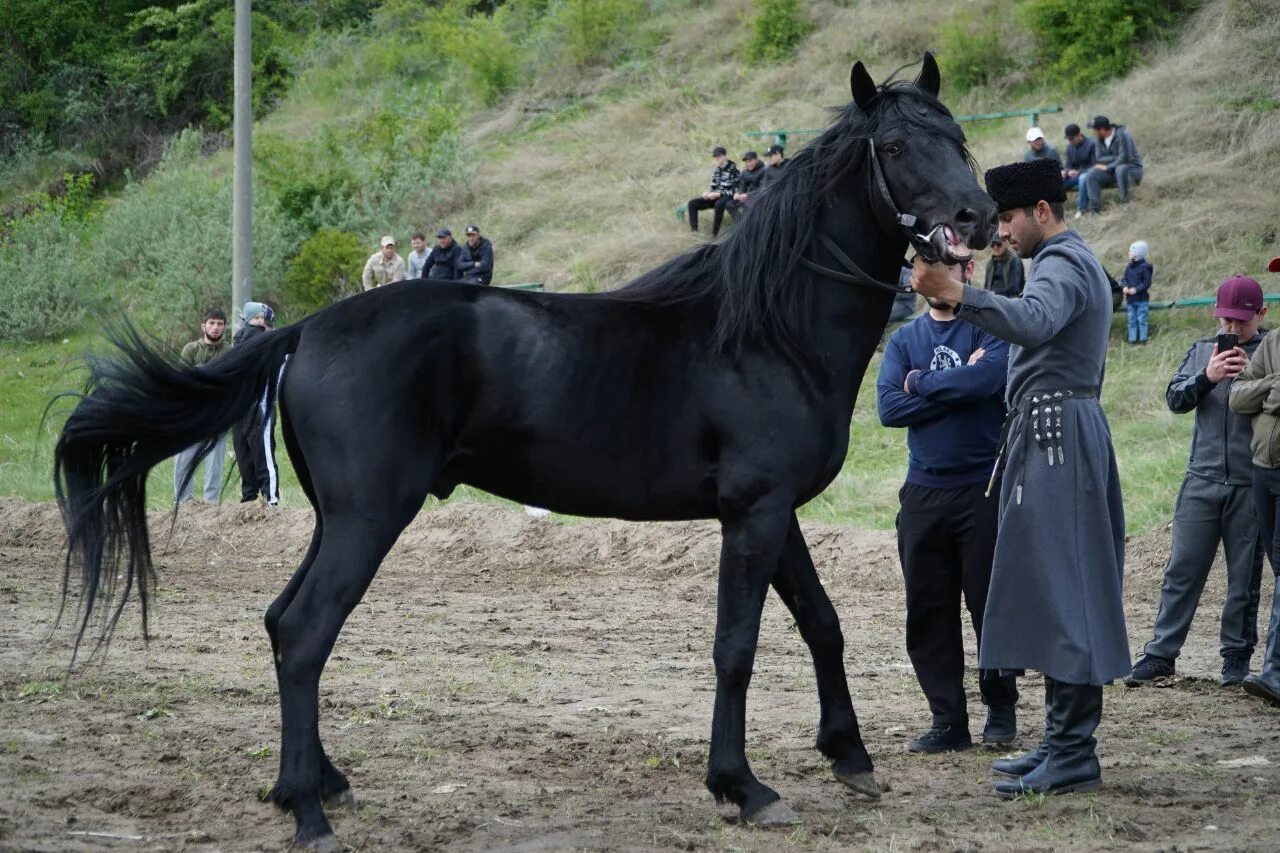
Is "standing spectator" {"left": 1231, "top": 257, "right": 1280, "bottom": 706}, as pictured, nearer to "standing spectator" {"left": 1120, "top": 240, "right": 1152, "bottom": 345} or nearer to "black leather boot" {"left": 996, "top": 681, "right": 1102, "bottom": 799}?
"black leather boot" {"left": 996, "top": 681, "right": 1102, "bottom": 799}

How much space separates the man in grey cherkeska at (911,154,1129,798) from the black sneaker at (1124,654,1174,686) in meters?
2.32

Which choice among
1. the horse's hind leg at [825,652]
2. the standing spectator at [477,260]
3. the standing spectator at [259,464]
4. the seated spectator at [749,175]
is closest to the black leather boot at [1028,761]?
the horse's hind leg at [825,652]

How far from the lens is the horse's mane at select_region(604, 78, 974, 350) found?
206 inches

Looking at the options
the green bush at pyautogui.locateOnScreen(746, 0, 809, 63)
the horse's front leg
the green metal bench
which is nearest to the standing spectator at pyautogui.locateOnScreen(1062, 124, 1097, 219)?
the green metal bench

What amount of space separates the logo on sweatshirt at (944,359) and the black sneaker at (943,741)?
163cm

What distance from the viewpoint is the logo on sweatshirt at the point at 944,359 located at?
6289 millimetres

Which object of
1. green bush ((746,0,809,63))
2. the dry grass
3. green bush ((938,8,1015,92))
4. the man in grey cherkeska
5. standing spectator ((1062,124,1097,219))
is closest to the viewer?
the man in grey cherkeska

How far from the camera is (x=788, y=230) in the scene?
536 centimetres

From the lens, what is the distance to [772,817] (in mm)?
5020

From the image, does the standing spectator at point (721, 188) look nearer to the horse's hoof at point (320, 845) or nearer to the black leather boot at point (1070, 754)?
the black leather boot at point (1070, 754)

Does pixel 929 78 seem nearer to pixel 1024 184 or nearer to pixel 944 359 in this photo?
pixel 1024 184

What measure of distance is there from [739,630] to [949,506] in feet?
4.94

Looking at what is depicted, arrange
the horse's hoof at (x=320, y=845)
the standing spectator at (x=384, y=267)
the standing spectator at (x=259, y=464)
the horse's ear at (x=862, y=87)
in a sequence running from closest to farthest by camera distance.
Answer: the horse's hoof at (x=320, y=845), the horse's ear at (x=862, y=87), the standing spectator at (x=259, y=464), the standing spectator at (x=384, y=267)

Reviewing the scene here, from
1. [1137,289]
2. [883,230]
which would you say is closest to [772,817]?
[883,230]
